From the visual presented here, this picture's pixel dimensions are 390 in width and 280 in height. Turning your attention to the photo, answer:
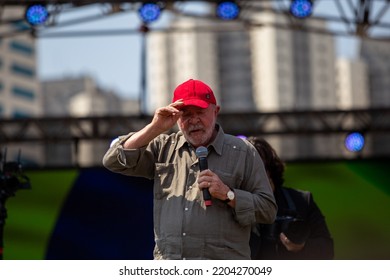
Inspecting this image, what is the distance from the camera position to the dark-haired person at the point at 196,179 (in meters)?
4.60

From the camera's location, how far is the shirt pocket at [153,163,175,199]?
15.4ft

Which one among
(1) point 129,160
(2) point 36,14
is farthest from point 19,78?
(1) point 129,160

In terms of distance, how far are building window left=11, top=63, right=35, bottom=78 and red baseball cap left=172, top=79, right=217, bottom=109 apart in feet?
370

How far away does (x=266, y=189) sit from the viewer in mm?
4734

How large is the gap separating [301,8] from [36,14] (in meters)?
3.72

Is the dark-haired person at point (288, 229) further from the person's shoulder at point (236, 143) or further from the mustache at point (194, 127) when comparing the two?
the mustache at point (194, 127)

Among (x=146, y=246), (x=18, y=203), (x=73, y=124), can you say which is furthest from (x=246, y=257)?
(x=73, y=124)

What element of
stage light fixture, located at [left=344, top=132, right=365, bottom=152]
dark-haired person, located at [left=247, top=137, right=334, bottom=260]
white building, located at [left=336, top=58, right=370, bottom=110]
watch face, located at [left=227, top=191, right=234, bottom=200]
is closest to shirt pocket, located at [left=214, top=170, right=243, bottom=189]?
watch face, located at [left=227, top=191, right=234, bottom=200]

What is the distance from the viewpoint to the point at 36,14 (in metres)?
14.8

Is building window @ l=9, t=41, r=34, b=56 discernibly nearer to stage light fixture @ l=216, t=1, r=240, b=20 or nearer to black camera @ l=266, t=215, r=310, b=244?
stage light fixture @ l=216, t=1, r=240, b=20

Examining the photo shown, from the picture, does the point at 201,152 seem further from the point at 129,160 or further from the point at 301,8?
the point at 301,8

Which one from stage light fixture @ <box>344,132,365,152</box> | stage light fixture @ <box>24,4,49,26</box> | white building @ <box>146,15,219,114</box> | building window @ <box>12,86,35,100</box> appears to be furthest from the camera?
white building @ <box>146,15,219,114</box>
